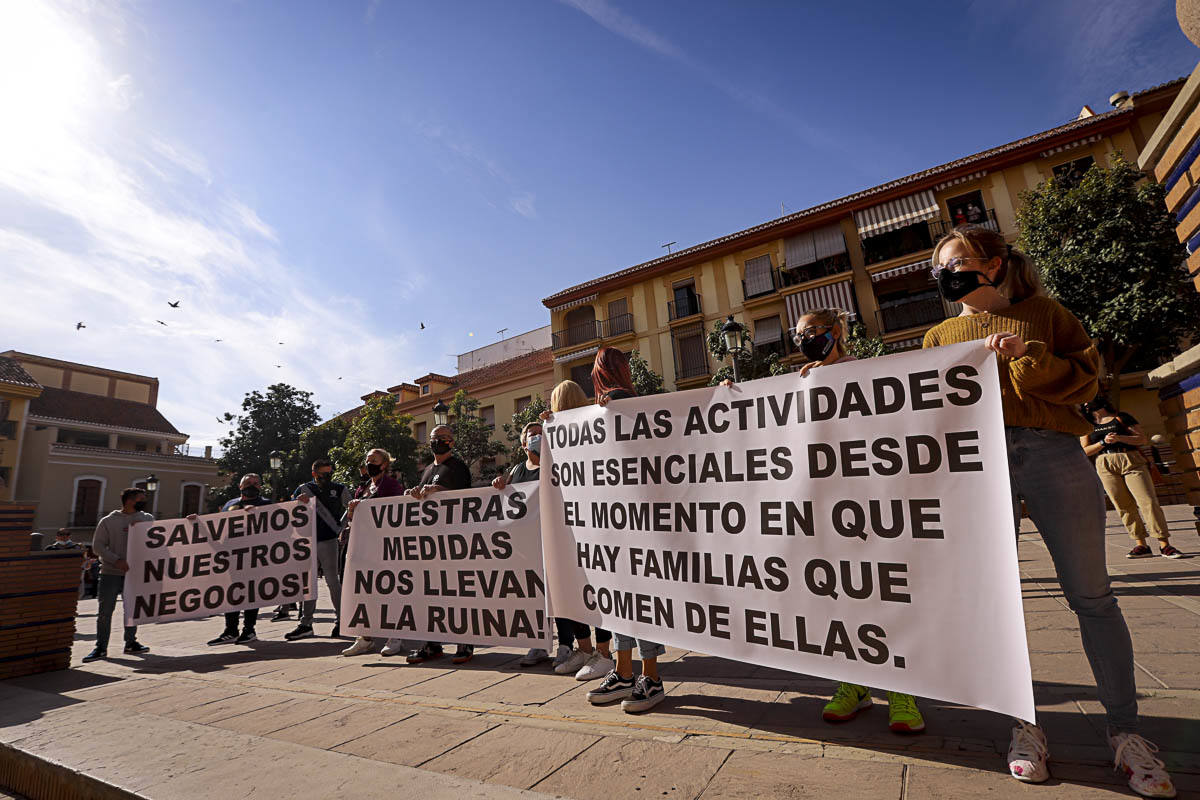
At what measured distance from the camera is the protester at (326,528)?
555 cm

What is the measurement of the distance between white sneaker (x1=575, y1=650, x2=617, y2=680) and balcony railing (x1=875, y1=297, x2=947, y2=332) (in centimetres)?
1998

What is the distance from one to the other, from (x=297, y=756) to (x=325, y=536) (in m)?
3.72

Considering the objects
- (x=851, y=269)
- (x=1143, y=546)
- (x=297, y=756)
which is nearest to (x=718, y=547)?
(x=297, y=756)

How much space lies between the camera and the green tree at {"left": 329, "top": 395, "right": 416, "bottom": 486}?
23.4 m

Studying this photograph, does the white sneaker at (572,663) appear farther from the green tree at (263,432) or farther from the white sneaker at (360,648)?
the green tree at (263,432)

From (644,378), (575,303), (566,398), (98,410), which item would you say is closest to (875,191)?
(644,378)

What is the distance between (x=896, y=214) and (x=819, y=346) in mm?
21426

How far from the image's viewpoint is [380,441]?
79.8ft

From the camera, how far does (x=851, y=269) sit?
21.0 m

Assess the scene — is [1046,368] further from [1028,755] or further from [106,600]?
[106,600]

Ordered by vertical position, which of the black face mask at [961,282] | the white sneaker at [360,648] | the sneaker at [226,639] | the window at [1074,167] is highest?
the window at [1074,167]

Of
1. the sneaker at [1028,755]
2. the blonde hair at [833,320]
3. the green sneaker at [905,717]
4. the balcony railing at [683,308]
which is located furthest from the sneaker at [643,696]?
the balcony railing at [683,308]

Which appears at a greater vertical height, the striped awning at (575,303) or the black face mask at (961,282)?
the striped awning at (575,303)

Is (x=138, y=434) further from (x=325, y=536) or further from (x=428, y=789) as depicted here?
(x=428, y=789)
